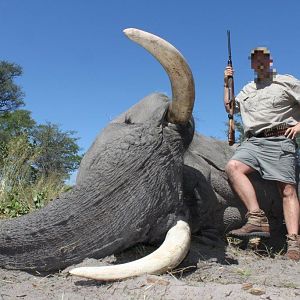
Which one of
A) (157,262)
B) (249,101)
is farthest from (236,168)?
(157,262)

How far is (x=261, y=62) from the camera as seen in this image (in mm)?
5164

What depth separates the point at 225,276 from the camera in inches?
151

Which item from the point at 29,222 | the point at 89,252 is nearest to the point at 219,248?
the point at 89,252

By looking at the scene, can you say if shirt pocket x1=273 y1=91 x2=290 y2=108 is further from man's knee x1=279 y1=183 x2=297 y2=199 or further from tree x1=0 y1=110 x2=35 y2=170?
tree x1=0 y1=110 x2=35 y2=170

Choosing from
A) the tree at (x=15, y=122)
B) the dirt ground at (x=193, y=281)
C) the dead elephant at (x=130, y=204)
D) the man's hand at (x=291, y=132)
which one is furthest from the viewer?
the tree at (x=15, y=122)

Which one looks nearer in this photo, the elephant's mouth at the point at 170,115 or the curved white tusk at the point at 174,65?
the elephant's mouth at the point at 170,115

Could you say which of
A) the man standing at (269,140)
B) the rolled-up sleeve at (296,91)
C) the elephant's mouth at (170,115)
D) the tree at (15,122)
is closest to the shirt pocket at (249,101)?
the man standing at (269,140)

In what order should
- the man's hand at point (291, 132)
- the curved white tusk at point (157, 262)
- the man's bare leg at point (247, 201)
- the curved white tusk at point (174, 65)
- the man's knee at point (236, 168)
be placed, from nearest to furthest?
the curved white tusk at point (157, 262) < the curved white tusk at point (174, 65) < the man's bare leg at point (247, 201) < the man's knee at point (236, 168) < the man's hand at point (291, 132)

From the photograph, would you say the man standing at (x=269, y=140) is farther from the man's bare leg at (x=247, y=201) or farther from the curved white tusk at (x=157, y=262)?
the curved white tusk at (x=157, y=262)

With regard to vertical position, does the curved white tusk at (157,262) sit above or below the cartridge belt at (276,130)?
below

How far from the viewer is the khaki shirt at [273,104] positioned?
5.06 meters

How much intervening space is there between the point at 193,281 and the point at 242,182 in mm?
1355

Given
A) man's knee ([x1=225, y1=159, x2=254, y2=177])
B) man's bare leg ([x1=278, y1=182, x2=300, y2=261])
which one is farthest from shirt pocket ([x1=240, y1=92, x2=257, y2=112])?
man's bare leg ([x1=278, y1=182, x2=300, y2=261])

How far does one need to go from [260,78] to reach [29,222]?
251cm
